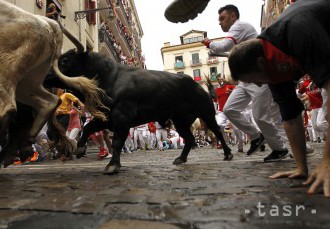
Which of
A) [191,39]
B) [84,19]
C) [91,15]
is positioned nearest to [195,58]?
[191,39]

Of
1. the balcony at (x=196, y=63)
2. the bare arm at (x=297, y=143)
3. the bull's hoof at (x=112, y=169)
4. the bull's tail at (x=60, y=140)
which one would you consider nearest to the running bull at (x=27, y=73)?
the bull's tail at (x=60, y=140)

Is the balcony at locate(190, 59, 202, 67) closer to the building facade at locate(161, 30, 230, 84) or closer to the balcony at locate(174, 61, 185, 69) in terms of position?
the building facade at locate(161, 30, 230, 84)

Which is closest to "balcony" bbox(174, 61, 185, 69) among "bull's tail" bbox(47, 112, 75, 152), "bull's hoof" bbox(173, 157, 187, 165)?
"bull's hoof" bbox(173, 157, 187, 165)

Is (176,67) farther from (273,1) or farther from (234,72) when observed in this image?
(234,72)

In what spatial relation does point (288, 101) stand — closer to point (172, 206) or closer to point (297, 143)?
point (297, 143)

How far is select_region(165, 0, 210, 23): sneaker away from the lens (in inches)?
151

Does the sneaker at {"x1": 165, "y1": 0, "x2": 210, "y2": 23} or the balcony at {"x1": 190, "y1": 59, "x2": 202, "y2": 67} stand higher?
the balcony at {"x1": 190, "y1": 59, "x2": 202, "y2": 67}

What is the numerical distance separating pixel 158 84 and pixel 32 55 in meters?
1.74

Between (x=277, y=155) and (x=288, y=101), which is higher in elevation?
(x=288, y=101)

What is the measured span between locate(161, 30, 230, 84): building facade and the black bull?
193 ft

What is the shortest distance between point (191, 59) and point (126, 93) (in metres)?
63.2

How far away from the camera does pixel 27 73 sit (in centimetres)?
418

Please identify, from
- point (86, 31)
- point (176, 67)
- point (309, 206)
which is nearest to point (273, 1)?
point (176, 67)

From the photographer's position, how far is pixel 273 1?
152 ft
